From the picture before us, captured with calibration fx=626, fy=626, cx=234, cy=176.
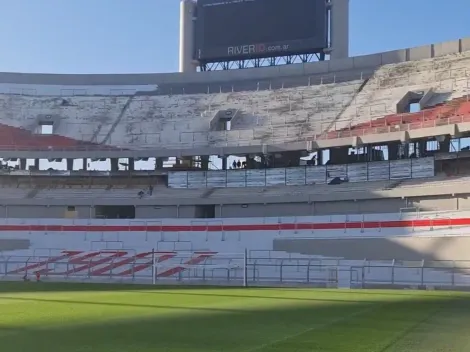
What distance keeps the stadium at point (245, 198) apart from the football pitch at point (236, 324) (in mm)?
77

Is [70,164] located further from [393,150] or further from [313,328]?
[313,328]

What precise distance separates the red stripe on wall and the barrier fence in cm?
429

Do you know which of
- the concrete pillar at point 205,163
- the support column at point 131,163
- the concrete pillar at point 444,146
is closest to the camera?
the concrete pillar at point 444,146

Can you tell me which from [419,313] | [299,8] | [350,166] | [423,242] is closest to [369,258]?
[423,242]

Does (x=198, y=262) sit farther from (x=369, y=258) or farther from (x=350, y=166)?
(x=350, y=166)

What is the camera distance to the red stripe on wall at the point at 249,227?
112 feet

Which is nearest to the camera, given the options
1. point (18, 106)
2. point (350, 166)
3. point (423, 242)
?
point (423, 242)

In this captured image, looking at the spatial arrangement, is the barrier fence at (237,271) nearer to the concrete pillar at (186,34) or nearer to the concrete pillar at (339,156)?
the concrete pillar at (339,156)

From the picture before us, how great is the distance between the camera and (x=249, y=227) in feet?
134

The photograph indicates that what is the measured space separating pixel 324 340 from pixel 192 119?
46.6 metres

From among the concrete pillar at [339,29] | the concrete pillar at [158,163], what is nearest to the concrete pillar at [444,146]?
the concrete pillar at [339,29]

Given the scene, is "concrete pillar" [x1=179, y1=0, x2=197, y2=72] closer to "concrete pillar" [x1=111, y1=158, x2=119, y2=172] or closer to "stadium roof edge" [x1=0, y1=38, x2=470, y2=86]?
"stadium roof edge" [x1=0, y1=38, x2=470, y2=86]

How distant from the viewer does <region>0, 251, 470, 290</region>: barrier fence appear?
91.6ft

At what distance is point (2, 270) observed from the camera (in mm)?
36125
